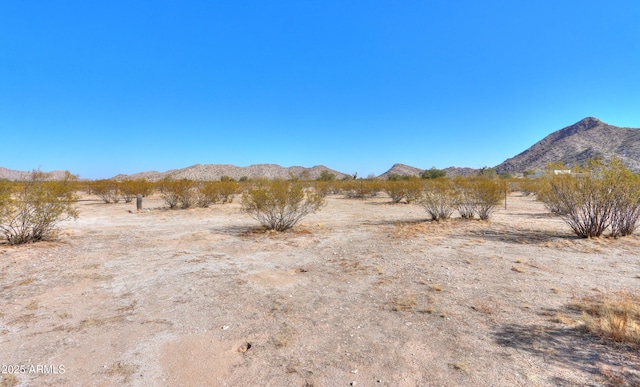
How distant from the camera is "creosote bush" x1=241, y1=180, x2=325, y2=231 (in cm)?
1012

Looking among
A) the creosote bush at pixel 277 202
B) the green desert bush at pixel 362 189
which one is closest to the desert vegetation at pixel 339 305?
the creosote bush at pixel 277 202

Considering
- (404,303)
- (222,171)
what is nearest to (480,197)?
(404,303)

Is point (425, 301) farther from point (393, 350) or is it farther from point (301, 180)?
point (301, 180)

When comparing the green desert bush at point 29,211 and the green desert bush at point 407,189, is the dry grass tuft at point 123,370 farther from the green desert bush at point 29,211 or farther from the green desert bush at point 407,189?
the green desert bush at point 407,189

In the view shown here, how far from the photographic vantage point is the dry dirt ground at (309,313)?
8.71 ft

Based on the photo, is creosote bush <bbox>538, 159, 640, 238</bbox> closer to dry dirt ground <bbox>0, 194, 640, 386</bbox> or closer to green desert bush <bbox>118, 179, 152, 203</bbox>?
dry dirt ground <bbox>0, 194, 640, 386</bbox>

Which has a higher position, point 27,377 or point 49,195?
point 49,195

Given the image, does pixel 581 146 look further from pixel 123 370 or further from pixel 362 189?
pixel 123 370

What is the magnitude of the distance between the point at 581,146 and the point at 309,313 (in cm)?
7302

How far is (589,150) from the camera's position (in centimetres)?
5103

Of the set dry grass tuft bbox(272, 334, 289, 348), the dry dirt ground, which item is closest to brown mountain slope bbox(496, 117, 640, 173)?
the dry dirt ground

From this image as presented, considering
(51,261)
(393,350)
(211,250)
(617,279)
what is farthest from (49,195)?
(617,279)

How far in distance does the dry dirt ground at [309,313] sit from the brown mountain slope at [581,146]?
47.6m

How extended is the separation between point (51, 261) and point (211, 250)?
3218mm
